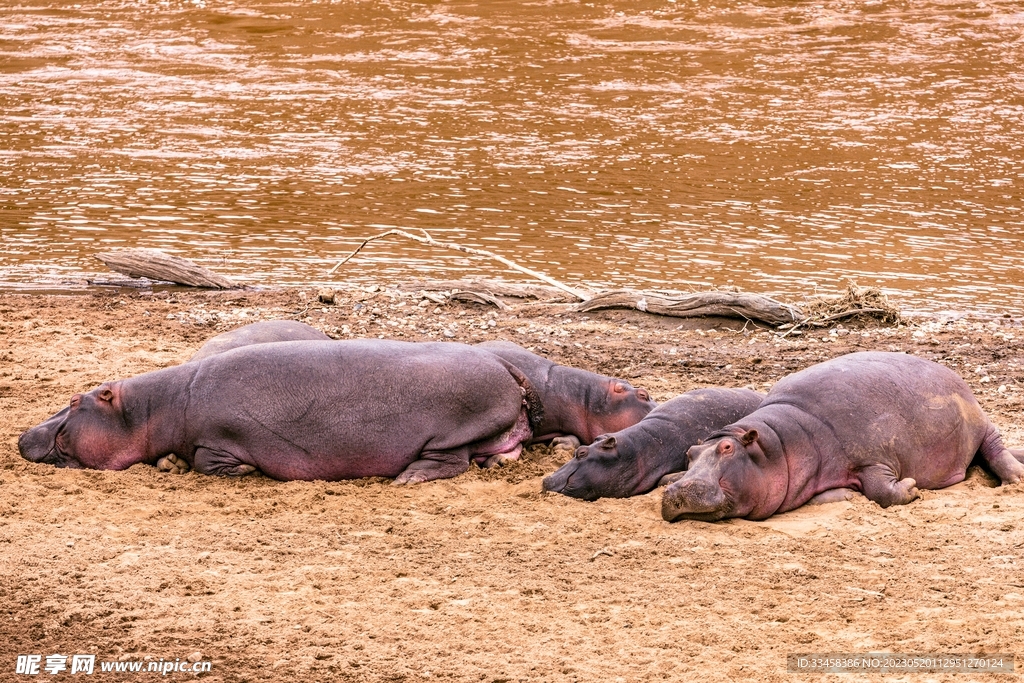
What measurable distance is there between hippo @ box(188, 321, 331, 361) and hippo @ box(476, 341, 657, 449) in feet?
4.53

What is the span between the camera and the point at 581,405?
6797mm

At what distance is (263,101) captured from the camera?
18.2 metres

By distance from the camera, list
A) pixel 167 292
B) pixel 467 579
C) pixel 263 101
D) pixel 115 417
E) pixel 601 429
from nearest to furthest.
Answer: pixel 467 579 → pixel 115 417 → pixel 601 429 → pixel 167 292 → pixel 263 101

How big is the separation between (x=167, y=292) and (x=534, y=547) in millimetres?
6210

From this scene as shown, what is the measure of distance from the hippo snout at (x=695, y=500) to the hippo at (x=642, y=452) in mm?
467

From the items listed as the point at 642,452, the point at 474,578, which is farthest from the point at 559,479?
the point at 474,578

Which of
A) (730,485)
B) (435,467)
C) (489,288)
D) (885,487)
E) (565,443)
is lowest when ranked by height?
(489,288)

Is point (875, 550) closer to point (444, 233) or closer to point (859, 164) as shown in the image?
point (444, 233)

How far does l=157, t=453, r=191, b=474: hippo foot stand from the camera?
20.3 ft

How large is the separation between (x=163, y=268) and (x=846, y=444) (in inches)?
270

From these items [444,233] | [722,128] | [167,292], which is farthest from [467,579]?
[722,128]

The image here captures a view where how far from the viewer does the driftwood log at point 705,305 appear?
30.1 ft

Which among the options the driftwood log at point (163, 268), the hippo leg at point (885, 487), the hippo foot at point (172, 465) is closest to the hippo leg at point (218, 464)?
the hippo foot at point (172, 465)

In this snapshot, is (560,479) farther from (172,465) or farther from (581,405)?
(172,465)
